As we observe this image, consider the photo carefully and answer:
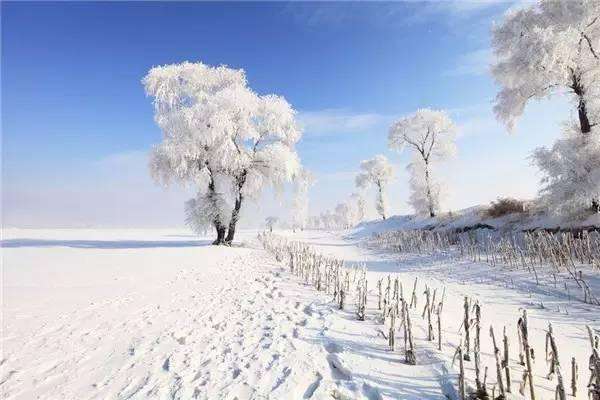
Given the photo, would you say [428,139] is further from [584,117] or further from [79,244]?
[79,244]

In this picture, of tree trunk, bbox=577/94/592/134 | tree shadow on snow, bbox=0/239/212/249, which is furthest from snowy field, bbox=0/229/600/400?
tree shadow on snow, bbox=0/239/212/249

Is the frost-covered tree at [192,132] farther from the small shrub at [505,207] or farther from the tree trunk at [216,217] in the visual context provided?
the small shrub at [505,207]

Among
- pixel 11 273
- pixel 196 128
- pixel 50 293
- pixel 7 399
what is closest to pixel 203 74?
pixel 196 128

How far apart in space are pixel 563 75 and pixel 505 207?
30.3 ft

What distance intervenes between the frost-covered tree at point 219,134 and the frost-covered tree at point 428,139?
17812mm

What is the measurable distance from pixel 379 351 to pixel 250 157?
1867 cm

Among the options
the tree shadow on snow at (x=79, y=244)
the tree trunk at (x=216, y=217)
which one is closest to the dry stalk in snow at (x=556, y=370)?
the tree trunk at (x=216, y=217)

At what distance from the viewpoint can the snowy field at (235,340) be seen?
395 centimetres

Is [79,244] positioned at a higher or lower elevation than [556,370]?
higher

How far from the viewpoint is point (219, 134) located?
20500 millimetres

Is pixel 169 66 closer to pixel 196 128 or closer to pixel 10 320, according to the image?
pixel 196 128

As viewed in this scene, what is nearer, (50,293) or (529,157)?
(50,293)

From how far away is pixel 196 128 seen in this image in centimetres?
2072

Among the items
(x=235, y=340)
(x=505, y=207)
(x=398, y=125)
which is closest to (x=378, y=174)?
(x=398, y=125)
